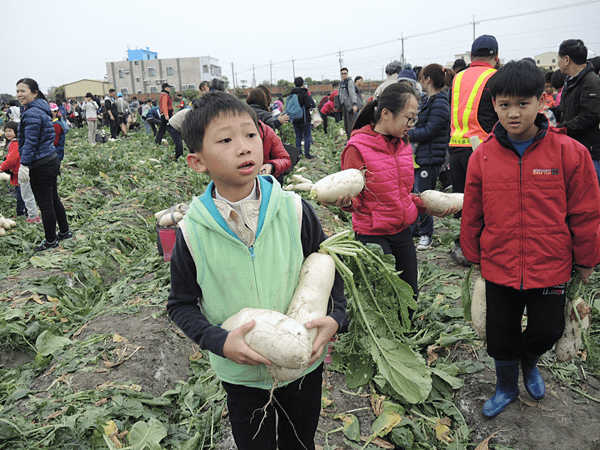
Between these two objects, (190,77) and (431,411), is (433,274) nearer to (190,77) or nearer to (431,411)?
(431,411)

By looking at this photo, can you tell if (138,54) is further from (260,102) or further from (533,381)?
(533,381)

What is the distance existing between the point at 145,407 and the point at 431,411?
6.30 ft

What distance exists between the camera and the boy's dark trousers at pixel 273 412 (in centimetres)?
165

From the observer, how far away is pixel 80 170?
34.4 ft

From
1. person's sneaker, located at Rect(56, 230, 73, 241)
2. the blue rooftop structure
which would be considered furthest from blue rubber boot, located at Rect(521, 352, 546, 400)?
the blue rooftop structure

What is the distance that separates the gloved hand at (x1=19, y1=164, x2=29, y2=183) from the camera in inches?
249

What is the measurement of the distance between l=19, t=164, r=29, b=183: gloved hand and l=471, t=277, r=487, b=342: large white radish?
256 inches

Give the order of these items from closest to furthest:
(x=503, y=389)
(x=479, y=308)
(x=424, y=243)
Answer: (x=479, y=308) < (x=503, y=389) < (x=424, y=243)

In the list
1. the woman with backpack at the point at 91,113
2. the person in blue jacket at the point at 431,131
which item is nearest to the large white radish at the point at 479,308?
the person in blue jacket at the point at 431,131

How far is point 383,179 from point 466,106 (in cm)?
190

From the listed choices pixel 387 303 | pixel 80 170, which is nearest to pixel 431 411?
pixel 387 303

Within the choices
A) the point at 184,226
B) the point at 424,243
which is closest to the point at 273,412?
the point at 184,226

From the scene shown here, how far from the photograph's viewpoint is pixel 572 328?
2.34 m

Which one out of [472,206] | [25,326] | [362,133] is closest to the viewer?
[472,206]
